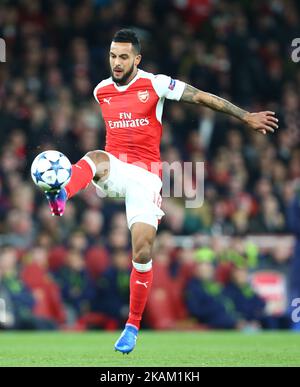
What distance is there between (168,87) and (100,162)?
33.2 inches

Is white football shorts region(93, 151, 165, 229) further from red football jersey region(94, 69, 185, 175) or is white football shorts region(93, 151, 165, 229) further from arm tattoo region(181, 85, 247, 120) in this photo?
arm tattoo region(181, 85, 247, 120)

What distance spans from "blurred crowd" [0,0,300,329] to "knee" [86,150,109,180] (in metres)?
5.95

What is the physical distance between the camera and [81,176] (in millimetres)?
8211

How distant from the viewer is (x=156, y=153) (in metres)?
9.01

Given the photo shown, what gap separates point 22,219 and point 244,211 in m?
3.58

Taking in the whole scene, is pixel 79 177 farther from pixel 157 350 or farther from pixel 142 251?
pixel 157 350

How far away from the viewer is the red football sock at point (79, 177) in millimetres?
8125

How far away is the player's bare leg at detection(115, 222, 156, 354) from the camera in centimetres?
852

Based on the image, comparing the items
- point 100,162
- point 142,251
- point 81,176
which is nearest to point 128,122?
point 100,162

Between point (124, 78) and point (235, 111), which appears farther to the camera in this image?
point (124, 78)

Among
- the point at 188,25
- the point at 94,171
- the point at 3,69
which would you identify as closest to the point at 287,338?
the point at 94,171

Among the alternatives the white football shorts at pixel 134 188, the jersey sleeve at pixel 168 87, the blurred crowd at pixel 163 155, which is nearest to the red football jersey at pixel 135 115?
the jersey sleeve at pixel 168 87

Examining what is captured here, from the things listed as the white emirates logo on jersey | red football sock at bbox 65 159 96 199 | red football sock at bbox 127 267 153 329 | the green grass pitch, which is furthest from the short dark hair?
the green grass pitch

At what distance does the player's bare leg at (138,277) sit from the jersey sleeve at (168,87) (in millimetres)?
1075
